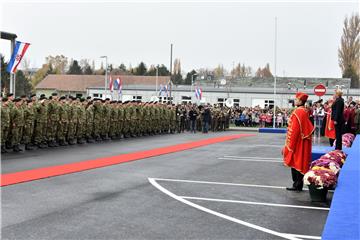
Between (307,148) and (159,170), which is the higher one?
(307,148)

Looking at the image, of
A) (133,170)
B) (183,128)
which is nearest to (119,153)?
(133,170)

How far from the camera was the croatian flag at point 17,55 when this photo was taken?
54.3 ft

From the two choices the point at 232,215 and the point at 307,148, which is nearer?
the point at 232,215

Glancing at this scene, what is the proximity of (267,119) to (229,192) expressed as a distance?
1286 inches

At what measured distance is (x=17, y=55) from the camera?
16.7m

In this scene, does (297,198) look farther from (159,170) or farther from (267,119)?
(267,119)

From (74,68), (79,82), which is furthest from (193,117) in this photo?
(74,68)

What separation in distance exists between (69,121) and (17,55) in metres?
3.00

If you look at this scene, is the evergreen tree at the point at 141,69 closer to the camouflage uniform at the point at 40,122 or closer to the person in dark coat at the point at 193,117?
the person in dark coat at the point at 193,117

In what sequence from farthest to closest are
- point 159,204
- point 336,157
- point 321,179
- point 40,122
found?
1. point 40,122
2. point 336,157
3. point 321,179
4. point 159,204

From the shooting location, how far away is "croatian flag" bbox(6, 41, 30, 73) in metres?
16.5

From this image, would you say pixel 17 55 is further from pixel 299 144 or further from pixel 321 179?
pixel 321 179

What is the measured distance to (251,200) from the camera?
7910 mm

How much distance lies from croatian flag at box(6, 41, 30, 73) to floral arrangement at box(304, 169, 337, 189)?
1217 cm
